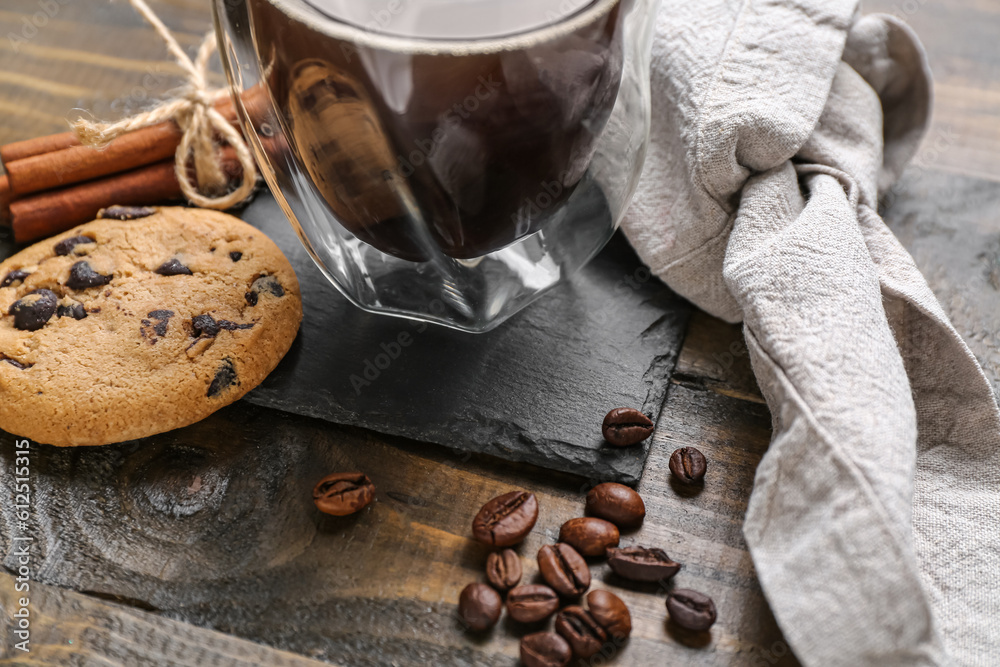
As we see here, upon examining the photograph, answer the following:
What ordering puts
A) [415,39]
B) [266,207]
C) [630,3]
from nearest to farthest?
[415,39]
[630,3]
[266,207]

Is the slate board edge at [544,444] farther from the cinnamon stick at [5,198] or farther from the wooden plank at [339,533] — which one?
the cinnamon stick at [5,198]

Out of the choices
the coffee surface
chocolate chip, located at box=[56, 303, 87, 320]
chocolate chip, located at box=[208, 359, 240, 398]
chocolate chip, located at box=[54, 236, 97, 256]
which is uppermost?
the coffee surface

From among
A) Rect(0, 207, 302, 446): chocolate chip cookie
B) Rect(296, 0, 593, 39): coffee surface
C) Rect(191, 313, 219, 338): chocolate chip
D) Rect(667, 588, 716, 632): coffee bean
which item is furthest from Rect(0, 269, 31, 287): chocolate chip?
Rect(667, 588, 716, 632): coffee bean

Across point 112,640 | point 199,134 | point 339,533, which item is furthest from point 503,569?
point 199,134

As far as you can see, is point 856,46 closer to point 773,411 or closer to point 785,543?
point 773,411

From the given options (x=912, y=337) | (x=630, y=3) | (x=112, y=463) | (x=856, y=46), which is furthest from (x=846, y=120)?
(x=112, y=463)

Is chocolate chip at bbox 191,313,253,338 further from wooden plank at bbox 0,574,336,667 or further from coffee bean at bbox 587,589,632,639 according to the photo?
coffee bean at bbox 587,589,632,639

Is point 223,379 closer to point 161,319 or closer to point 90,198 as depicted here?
point 161,319
